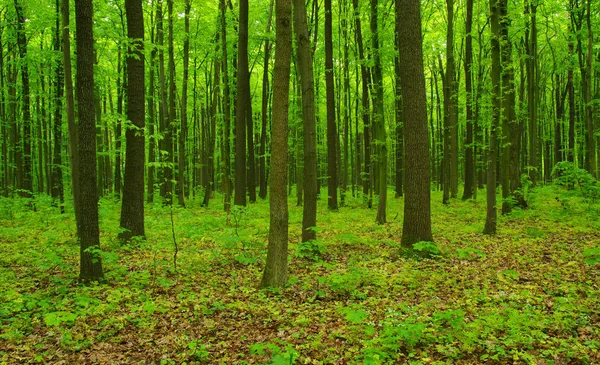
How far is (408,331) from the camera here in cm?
469

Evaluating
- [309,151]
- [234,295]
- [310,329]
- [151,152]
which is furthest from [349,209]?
[310,329]

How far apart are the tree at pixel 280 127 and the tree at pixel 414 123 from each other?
11.2ft

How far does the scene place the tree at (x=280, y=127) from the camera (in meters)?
6.60

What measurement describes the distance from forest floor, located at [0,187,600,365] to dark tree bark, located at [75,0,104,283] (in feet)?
2.18

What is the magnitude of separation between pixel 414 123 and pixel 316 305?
4978mm

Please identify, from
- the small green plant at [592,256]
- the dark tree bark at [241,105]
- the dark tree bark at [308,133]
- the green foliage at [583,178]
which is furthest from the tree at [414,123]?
the dark tree bark at [241,105]

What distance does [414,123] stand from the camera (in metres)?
8.72

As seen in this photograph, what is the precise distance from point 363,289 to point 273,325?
206 cm

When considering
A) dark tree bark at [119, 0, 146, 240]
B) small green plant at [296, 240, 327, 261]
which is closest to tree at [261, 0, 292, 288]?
small green plant at [296, 240, 327, 261]

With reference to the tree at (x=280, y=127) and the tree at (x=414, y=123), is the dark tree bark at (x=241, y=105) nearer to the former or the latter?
the tree at (x=414, y=123)

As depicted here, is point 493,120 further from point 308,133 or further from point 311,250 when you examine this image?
point 311,250

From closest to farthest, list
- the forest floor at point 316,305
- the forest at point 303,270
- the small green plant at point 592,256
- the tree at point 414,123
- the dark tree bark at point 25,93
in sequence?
the forest floor at point 316,305 → the forest at point 303,270 → the small green plant at point 592,256 → the tree at point 414,123 → the dark tree bark at point 25,93

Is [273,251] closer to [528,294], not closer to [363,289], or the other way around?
[363,289]

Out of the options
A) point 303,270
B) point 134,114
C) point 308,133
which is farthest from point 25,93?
point 303,270
